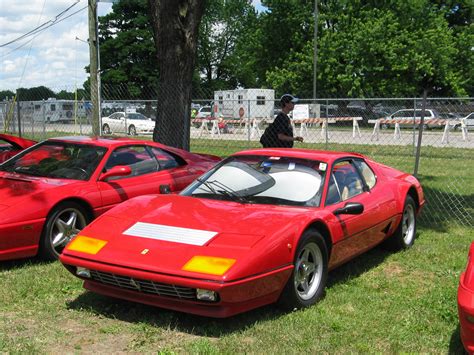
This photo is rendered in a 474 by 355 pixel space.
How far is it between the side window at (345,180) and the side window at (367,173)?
0.43ft

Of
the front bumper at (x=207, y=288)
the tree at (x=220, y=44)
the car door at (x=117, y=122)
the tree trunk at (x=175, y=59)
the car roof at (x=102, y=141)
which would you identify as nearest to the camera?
the front bumper at (x=207, y=288)

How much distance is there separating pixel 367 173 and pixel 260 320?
2301 millimetres

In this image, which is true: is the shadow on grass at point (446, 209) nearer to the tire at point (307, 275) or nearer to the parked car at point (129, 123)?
the tire at point (307, 275)

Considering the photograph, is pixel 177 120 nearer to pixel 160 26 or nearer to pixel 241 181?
pixel 160 26

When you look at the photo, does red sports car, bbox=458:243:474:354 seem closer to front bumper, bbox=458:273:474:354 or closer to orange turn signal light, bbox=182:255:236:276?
front bumper, bbox=458:273:474:354

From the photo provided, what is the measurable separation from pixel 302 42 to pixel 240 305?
3535 centimetres

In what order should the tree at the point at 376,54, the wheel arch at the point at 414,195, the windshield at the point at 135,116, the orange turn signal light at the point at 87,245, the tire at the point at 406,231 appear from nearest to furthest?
the orange turn signal light at the point at 87,245 → the tire at the point at 406,231 → the wheel arch at the point at 414,195 → the windshield at the point at 135,116 → the tree at the point at 376,54

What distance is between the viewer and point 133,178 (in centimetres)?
620

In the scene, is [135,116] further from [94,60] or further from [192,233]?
[192,233]

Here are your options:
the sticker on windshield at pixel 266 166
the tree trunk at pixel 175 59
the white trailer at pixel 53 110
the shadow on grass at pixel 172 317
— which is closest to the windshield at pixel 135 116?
the white trailer at pixel 53 110

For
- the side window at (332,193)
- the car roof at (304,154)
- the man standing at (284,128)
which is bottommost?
the side window at (332,193)

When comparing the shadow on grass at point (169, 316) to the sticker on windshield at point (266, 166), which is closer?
the shadow on grass at point (169, 316)

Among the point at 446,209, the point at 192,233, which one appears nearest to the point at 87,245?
the point at 192,233

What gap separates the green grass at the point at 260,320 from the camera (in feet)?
11.4
